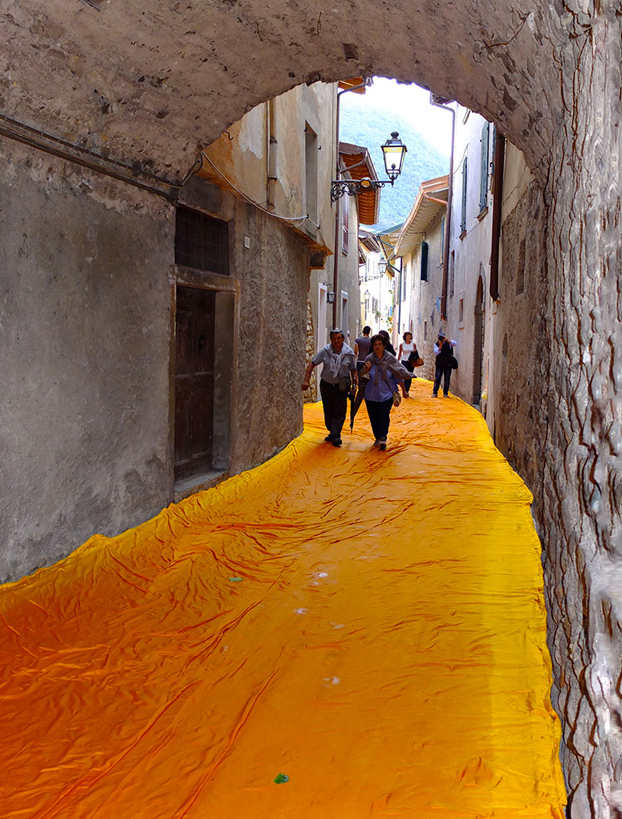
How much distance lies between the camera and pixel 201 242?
6758 mm

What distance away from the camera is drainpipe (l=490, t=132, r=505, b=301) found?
30.3 feet

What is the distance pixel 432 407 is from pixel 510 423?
21.8 ft

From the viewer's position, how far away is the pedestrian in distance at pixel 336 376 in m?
9.46

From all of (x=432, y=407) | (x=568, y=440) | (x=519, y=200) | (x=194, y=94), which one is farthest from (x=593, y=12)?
(x=432, y=407)

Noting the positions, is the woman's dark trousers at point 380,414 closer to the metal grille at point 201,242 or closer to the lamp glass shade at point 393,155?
the metal grille at point 201,242

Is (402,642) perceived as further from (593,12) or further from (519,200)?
(519,200)

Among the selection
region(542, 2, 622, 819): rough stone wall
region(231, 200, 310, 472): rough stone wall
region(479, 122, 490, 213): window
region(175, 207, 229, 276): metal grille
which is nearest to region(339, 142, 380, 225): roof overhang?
region(479, 122, 490, 213): window

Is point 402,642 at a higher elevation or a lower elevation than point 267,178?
lower

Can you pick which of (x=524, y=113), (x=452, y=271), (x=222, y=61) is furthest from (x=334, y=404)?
(x=452, y=271)

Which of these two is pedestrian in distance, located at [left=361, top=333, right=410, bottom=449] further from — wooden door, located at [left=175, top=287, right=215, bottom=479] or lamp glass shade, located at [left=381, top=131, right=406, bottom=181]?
lamp glass shade, located at [left=381, top=131, right=406, bottom=181]

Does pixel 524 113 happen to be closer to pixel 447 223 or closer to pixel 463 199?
pixel 463 199

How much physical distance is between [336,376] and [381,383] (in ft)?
2.24

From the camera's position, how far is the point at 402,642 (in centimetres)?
352

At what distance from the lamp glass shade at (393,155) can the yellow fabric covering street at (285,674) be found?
8.38m
